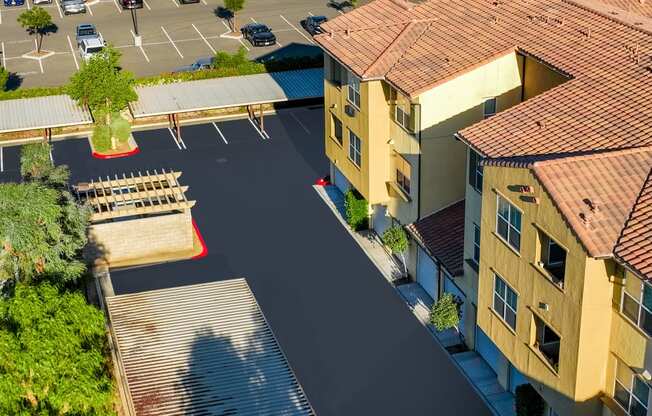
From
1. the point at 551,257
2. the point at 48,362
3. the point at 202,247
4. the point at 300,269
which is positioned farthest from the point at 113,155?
the point at 551,257

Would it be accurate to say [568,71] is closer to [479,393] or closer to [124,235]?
[479,393]

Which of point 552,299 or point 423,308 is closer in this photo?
point 552,299

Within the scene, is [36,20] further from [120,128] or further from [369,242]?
[369,242]

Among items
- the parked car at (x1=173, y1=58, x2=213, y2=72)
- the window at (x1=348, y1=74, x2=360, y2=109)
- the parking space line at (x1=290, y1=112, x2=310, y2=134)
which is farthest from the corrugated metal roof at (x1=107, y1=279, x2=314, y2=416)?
the parked car at (x1=173, y1=58, x2=213, y2=72)

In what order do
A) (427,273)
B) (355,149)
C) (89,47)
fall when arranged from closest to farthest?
(427,273)
(355,149)
(89,47)

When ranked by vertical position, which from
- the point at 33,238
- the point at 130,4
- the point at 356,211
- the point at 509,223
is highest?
the point at 509,223

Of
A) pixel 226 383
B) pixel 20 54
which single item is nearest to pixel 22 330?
pixel 226 383
